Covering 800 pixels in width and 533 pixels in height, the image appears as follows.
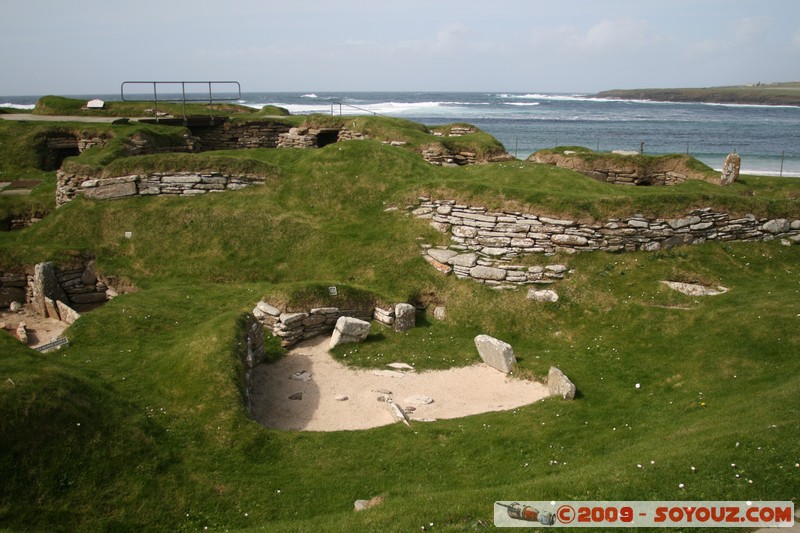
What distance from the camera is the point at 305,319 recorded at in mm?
18188

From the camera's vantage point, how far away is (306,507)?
10602 mm

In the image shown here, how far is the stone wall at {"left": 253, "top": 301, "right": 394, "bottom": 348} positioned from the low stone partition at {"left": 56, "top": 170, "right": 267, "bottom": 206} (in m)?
8.86

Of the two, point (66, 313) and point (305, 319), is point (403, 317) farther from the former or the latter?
point (66, 313)

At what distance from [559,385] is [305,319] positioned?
319 inches

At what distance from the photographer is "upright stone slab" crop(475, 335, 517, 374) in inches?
645

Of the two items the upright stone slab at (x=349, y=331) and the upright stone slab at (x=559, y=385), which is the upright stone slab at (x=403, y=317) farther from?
the upright stone slab at (x=559, y=385)

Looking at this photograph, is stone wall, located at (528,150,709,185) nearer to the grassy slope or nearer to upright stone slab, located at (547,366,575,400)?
the grassy slope

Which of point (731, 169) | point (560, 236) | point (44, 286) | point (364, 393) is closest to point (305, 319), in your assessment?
point (364, 393)

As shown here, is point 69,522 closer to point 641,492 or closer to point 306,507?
point 306,507

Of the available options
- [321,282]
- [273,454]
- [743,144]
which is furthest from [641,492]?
[743,144]

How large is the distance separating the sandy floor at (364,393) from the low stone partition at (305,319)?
0.83 m

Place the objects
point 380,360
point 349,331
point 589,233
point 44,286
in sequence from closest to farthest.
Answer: point 380,360, point 349,331, point 44,286, point 589,233

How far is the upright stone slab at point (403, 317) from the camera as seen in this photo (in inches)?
735

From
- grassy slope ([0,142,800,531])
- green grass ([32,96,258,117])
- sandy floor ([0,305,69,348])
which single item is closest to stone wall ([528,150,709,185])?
grassy slope ([0,142,800,531])
